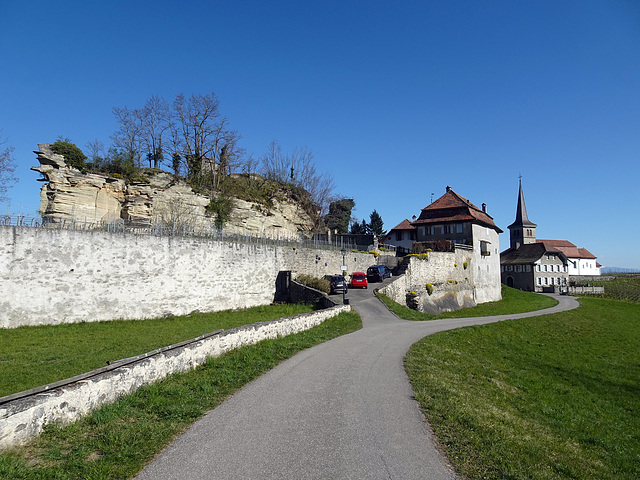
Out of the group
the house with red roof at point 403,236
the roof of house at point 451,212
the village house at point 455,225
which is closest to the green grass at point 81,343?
the village house at point 455,225

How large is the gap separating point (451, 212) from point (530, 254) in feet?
113

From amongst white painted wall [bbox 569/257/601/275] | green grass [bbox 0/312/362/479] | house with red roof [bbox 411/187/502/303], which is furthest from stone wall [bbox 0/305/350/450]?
white painted wall [bbox 569/257/601/275]

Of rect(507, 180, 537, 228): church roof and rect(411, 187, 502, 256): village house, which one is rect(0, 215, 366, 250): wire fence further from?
rect(507, 180, 537, 228): church roof

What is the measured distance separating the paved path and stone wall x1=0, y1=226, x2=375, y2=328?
14.1 metres

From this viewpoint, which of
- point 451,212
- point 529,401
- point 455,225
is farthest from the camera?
point 451,212

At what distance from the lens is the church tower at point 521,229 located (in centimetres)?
9125

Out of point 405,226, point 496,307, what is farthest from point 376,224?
point 496,307

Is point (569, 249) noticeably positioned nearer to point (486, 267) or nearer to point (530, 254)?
point (530, 254)

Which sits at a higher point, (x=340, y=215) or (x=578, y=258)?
(x=340, y=215)

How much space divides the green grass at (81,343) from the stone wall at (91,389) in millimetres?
2459

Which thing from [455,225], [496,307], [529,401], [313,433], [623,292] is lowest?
[496,307]

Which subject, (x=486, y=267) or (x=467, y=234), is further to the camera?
(x=486, y=267)

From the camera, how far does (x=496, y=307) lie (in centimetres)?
4331

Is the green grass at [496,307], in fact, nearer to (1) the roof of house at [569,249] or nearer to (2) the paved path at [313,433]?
(2) the paved path at [313,433]
